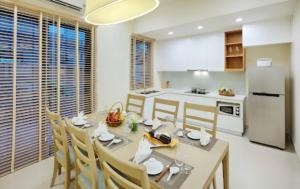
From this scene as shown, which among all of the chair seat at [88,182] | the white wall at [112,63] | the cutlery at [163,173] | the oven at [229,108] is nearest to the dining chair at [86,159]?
the chair seat at [88,182]

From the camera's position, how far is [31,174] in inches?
91.1

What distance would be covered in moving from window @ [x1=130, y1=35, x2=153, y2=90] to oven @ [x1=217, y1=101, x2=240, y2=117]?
2182mm

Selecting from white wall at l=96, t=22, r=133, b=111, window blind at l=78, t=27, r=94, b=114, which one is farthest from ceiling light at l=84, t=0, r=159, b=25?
white wall at l=96, t=22, r=133, b=111

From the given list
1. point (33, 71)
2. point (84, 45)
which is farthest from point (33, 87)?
point (84, 45)

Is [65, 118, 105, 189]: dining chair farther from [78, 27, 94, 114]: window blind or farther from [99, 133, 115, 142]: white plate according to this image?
[78, 27, 94, 114]: window blind

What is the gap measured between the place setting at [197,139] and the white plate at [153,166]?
51cm

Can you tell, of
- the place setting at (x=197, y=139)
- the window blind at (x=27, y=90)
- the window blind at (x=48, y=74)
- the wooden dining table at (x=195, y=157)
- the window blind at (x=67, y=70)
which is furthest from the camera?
the window blind at (x=67, y=70)

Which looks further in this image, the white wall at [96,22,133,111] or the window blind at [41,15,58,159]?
the white wall at [96,22,133,111]

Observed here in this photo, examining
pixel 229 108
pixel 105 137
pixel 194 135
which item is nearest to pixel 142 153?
pixel 105 137

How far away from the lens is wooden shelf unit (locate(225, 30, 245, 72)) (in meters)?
3.84

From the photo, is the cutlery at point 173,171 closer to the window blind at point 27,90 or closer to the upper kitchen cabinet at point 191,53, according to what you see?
the window blind at point 27,90

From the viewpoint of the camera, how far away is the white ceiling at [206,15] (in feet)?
8.71

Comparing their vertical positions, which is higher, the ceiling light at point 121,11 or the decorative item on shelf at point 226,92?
the ceiling light at point 121,11

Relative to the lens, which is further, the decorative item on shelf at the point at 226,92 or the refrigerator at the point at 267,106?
the decorative item on shelf at the point at 226,92
